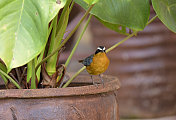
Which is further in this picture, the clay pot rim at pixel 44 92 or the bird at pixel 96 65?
the bird at pixel 96 65

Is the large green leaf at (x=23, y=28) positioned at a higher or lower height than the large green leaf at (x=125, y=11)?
lower

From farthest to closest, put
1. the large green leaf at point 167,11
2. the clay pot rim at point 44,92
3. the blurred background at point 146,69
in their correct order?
the blurred background at point 146,69, the large green leaf at point 167,11, the clay pot rim at point 44,92

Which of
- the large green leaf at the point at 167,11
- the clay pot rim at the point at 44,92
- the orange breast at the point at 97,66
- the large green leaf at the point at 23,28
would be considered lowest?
the clay pot rim at the point at 44,92

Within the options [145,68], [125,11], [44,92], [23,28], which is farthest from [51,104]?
[145,68]

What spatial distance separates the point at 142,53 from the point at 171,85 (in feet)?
1.16

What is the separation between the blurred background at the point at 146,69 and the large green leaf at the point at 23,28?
1977 mm

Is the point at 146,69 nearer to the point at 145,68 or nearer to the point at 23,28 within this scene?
the point at 145,68

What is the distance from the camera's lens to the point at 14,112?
100 centimetres

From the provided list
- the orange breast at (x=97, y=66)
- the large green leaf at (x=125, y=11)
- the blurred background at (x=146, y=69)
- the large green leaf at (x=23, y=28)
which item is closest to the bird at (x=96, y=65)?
the orange breast at (x=97, y=66)

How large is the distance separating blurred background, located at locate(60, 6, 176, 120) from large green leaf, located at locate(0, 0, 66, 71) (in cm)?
198

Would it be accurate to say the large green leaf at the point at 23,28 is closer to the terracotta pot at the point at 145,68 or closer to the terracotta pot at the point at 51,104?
the terracotta pot at the point at 51,104

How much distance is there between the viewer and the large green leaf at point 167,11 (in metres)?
1.12

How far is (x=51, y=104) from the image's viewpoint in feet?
3.31

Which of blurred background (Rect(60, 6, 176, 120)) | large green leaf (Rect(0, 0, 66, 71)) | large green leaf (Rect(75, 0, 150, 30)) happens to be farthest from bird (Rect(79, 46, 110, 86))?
blurred background (Rect(60, 6, 176, 120))
